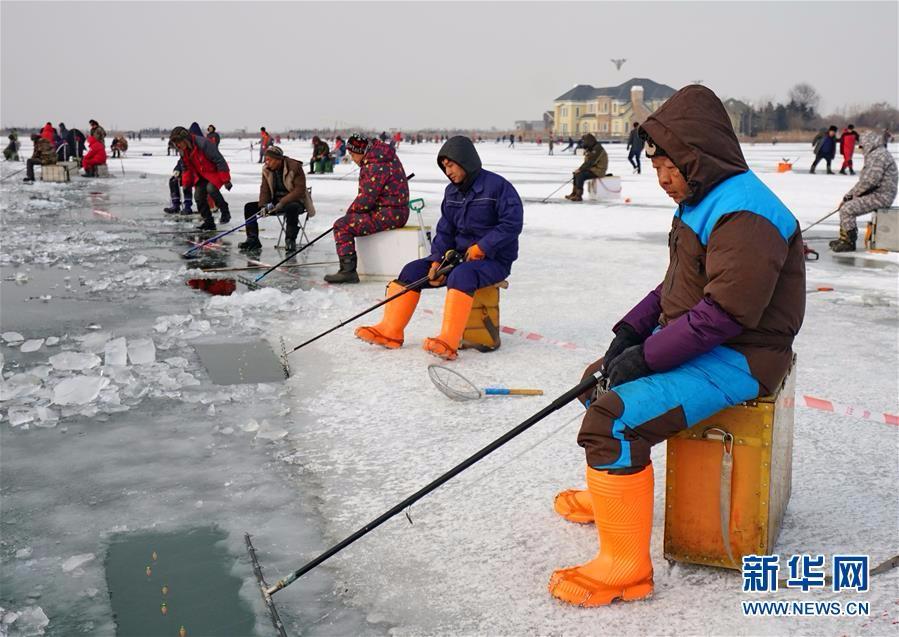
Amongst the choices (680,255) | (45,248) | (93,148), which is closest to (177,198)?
(45,248)

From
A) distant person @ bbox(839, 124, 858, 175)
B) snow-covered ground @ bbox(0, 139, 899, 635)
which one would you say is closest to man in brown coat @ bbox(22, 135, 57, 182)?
snow-covered ground @ bbox(0, 139, 899, 635)

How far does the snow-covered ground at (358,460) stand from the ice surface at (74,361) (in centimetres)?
3

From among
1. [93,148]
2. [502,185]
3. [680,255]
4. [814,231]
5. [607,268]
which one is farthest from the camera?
[93,148]

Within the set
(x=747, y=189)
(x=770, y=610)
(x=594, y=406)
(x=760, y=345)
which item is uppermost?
(x=747, y=189)

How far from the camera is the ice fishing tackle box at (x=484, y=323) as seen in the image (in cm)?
627

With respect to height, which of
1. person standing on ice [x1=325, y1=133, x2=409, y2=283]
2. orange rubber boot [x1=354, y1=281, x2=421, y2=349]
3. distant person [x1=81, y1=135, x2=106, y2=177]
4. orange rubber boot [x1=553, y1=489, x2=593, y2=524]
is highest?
distant person [x1=81, y1=135, x2=106, y2=177]

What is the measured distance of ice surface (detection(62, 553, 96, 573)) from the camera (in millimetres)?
3225

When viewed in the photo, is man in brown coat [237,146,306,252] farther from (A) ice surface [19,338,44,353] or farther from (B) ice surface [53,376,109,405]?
(B) ice surface [53,376,109,405]

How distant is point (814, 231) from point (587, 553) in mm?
11921

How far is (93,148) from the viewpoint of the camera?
2838 centimetres

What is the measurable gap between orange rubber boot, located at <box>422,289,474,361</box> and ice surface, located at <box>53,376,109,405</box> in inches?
84.5

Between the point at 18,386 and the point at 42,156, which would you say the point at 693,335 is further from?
the point at 42,156

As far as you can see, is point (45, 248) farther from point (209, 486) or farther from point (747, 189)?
point (747, 189)

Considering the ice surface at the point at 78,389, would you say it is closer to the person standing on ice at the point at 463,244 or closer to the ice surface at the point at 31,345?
the ice surface at the point at 31,345
